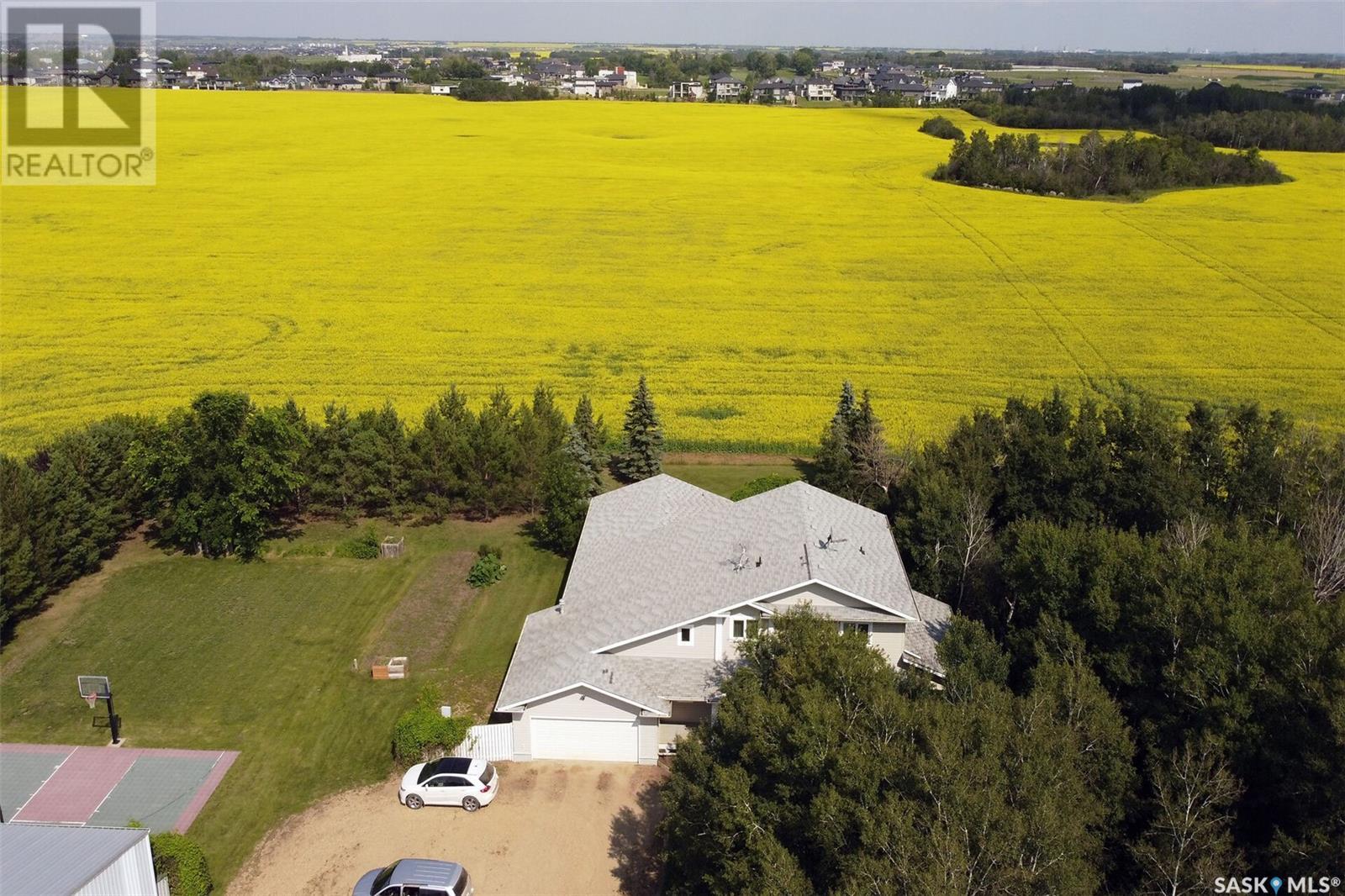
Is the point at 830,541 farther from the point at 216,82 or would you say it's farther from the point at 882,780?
the point at 216,82

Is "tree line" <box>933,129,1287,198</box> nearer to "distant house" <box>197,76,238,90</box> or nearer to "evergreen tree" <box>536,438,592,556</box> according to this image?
"evergreen tree" <box>536,438,592,556</box>

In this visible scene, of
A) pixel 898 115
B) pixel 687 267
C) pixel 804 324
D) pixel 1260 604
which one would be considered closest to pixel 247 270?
pixel 687 267

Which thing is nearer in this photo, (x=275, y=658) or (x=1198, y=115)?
(x=275, y=658)

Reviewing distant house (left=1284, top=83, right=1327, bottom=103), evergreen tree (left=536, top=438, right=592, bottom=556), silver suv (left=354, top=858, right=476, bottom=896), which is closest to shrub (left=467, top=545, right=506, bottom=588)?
evergreen tree (left=536, top=438, right=592, bottom=556)

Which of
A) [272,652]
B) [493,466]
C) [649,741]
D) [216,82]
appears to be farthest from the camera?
[216,82]

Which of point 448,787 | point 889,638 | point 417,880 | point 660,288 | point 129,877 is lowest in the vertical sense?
point 417,880

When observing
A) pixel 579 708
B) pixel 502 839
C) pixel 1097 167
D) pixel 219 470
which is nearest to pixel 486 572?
pixel 579 708
